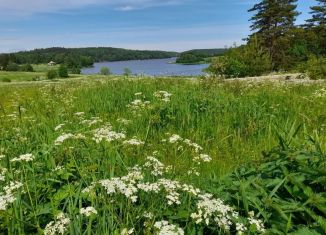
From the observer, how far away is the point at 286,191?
12.0 ft

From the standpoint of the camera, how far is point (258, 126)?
7.36m

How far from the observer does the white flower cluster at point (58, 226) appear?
2646 millimetres

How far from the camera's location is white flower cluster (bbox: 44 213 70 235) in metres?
2.65

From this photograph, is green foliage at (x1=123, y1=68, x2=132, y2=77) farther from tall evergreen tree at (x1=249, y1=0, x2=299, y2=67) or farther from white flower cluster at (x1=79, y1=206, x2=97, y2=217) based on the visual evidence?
Answer: tall evergreen tree at (x1=249, y1=0, x2=299, y2=67)

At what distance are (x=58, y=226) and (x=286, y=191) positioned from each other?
211 centimetres

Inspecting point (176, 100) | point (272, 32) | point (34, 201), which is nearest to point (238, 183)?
point (34, 201)

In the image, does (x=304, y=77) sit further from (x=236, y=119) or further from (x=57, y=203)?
(x=57, y=203)

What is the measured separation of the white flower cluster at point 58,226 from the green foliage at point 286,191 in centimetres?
147

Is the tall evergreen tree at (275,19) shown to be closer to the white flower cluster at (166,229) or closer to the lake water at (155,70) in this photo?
the lake water at (155,70)

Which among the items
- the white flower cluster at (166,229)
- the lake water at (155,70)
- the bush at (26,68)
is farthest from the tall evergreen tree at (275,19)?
the bush at (26,68)

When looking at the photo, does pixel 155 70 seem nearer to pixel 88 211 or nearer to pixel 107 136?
pixel 107 136

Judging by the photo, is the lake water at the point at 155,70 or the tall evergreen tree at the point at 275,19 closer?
the lake water at the point at 155,70

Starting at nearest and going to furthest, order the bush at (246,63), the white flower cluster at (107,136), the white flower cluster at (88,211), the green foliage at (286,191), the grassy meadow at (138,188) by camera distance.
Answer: the white flower cluster at (88,211) < the grassy meadow at (138,188) < the green foliage at (286,191) < the white flower cluster at (107,136) < the bush at (246,63)

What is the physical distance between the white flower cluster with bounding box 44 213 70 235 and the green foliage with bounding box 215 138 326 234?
1.47 m
